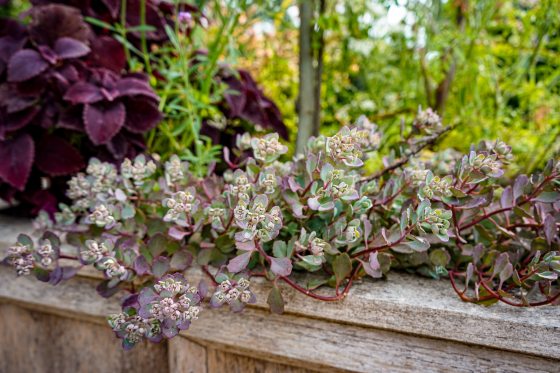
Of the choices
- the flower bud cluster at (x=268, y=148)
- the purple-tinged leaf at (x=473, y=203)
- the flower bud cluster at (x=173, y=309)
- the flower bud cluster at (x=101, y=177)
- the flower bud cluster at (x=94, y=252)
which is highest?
the flower bud cluster at (x=268, y=148)

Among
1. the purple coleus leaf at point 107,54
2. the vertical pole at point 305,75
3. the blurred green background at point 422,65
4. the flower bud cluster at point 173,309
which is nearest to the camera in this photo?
the flower bud cluster at point 173,309

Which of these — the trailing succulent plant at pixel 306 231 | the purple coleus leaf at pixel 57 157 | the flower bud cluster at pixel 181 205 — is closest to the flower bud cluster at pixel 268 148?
the trailing succulent plant at pixel 306 231

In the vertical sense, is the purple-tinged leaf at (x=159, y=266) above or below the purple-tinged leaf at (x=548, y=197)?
below

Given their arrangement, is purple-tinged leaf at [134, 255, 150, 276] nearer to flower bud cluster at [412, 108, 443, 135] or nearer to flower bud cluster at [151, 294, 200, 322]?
flower bud cluster at [151, 294, 200, 322]

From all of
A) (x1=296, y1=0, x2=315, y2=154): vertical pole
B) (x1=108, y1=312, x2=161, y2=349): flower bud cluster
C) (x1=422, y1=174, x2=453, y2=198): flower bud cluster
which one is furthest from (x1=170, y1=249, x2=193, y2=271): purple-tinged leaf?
(x1=296, y1=0, x2=315, y2=154): vertical pole

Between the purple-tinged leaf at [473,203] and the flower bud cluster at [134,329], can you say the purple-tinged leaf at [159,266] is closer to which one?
the flower bud cluster at [134,329]

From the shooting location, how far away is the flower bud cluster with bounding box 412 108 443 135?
69cm

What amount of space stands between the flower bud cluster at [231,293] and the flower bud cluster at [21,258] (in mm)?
269

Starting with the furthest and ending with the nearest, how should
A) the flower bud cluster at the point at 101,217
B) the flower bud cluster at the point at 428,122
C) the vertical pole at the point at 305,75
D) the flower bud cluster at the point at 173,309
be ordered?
the vertical pole at the point at 305,75, the flower bud cluster at the point at 428,122, the flower bud cluster at the point at 101,217, the flower bud cluster at the point at 173,309

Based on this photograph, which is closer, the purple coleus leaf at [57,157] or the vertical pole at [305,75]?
the purple coleus leaf at [57,157]

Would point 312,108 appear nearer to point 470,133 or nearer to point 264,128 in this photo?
point 264,128

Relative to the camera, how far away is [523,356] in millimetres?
526

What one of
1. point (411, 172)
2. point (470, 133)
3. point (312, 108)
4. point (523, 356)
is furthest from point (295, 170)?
point (470, 133)

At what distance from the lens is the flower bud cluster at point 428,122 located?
693 millimetres
